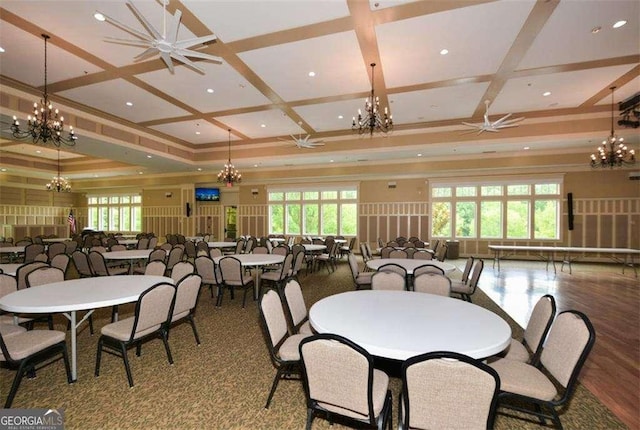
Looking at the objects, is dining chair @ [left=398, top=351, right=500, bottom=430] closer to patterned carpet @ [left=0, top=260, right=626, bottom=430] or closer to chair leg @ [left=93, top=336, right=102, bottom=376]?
patterned carpet @ [left=0, top=260, right=626, bottom=430]

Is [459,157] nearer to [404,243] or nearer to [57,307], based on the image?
[404,243]

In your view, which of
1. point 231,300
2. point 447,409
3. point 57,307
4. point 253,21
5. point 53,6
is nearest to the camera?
point 447,409

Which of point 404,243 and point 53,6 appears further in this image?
point 404,243

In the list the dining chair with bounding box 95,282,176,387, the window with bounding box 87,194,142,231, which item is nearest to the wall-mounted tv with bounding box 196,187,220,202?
the window with bounding box 87,194,142,231

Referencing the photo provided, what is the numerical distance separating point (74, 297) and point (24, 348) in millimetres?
526

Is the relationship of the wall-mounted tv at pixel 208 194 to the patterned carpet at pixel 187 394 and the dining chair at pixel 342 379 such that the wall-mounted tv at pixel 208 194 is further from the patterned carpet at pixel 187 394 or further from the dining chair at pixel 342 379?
the dining chair at pixel 342 379

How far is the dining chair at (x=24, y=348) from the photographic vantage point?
2.27 m

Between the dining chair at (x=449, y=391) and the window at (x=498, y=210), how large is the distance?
1146 cm

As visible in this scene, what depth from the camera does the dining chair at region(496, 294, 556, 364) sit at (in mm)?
2266

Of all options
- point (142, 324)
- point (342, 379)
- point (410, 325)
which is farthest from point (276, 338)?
point (142, 324)

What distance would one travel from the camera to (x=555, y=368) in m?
1.99

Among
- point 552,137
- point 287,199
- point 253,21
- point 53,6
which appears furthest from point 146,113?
point 552,137

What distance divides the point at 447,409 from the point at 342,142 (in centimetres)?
988

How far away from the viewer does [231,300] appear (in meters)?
5.52
